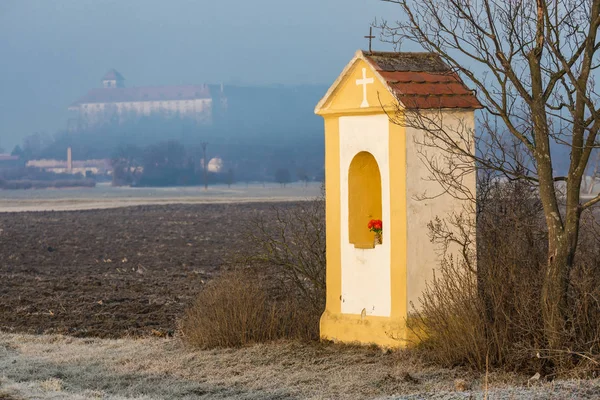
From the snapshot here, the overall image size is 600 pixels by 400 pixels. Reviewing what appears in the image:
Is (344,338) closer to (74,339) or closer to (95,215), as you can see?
(74,339)

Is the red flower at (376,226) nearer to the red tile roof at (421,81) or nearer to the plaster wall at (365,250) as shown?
the plaster wall at (365,250)

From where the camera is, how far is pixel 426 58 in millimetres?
13141

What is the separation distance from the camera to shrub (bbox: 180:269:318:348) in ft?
44.5

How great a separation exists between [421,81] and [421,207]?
1528 millimetres

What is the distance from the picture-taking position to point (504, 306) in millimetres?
11047

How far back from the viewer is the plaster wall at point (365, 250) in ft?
40.1

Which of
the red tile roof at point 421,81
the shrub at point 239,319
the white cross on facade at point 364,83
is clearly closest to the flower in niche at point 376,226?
the white cross on facade at point 364,83

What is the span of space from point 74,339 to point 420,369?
6829mm

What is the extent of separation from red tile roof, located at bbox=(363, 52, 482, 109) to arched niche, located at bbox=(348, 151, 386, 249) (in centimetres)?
105

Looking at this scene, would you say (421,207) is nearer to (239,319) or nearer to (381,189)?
(381,189)

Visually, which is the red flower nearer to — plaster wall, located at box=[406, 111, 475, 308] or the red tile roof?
plaster wall, located at box=[406, 111, 475, 308]

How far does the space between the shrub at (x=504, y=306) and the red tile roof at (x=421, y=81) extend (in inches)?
55.7

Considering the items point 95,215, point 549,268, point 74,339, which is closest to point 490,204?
point 549,268

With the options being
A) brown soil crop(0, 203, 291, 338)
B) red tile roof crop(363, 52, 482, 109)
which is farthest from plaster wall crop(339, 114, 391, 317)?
brown soil crop(0, 203, 291, 338)
